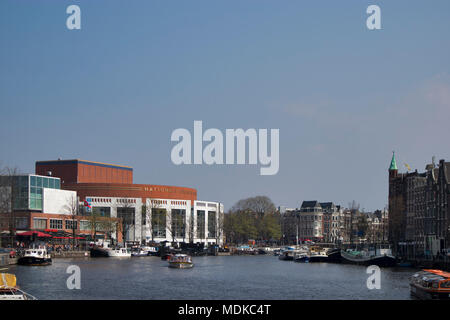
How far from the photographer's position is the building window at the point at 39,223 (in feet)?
535

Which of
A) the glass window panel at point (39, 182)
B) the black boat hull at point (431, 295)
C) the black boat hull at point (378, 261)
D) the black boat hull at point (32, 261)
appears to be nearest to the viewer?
the black boat hull at point (431, 295)

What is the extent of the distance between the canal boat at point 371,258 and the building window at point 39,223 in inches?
2912

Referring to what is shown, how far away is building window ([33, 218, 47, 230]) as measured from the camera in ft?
535

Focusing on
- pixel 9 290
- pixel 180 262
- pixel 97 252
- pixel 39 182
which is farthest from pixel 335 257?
pixel 9 290

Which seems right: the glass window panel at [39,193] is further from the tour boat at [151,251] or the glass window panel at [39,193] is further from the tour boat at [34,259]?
the tour boat at [34,259]

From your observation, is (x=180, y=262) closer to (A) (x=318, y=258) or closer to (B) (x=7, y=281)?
(A) (x=318, y=258)

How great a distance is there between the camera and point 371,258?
131 meters

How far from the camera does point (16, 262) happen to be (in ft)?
363

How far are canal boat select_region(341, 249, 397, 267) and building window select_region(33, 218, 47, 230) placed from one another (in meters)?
74.0

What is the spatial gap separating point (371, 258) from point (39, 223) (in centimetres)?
8244

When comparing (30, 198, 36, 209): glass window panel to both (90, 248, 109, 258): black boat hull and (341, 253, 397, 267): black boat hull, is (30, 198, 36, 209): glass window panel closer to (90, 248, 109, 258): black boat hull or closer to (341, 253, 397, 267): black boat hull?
(90, 248, 109, 258): black boat hull

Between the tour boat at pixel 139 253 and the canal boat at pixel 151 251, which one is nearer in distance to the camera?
the tour boat at pixel 139 253

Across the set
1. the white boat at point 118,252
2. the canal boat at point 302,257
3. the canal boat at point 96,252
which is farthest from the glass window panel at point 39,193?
the canal boat at point 302,257
